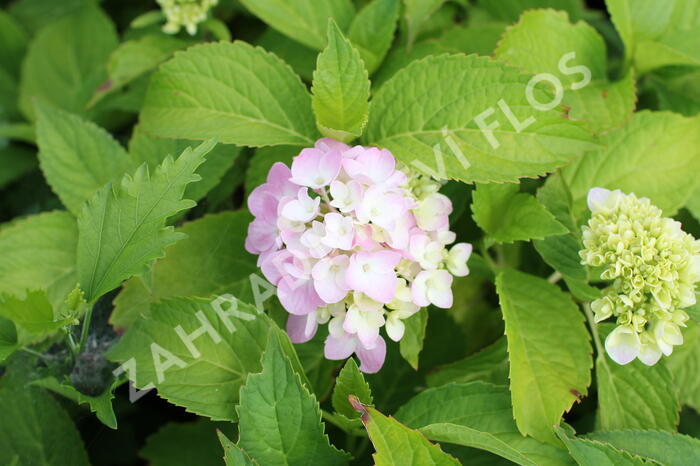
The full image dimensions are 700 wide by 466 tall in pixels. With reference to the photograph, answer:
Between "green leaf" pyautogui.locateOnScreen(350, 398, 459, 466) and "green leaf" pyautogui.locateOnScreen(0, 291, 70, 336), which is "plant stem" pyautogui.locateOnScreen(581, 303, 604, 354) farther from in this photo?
"green leaf" pyautogui.locateOnScreen(0, 291, 70, 336)

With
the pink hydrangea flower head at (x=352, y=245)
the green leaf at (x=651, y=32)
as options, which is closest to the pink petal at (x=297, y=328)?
the pink hydrangea flower head at (x=352, y=245)

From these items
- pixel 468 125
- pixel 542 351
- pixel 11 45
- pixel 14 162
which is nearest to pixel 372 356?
pixel 542 351

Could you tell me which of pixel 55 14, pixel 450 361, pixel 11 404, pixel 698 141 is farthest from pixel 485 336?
pixel 55 14

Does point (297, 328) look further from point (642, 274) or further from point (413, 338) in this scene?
point (642, 274)

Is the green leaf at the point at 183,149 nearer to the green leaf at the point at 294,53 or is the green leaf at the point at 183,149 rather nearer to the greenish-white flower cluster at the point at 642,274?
the green leaf at the point at 294,53

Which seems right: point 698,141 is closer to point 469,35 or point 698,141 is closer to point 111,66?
point 469,35

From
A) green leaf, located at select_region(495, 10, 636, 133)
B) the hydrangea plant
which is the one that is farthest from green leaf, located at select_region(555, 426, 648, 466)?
green leaf, located at select_region(495, 10, 636, 133)
